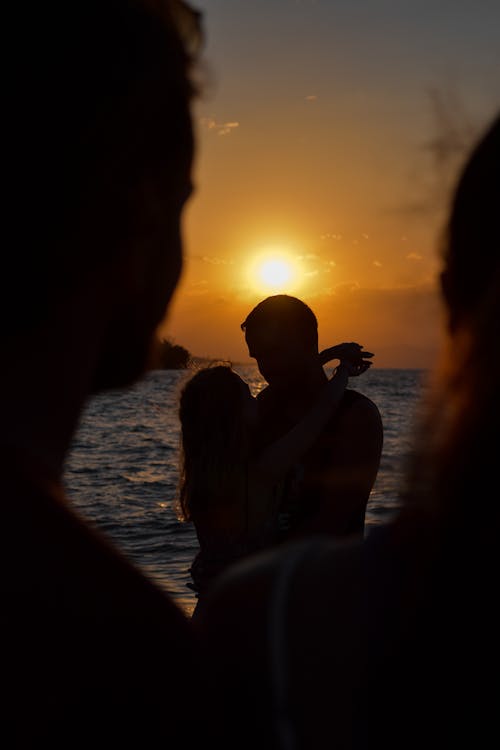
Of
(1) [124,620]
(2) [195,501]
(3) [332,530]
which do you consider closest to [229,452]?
(2) [195,501]

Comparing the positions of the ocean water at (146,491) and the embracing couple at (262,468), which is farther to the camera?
the ocean water at (146,491)

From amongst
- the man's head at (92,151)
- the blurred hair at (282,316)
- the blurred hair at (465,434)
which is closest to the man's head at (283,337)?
the blurred hair at (282,316)

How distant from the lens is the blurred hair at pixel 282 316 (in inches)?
168

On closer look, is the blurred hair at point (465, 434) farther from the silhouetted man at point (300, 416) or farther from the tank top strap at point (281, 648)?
the silhouetted man at point (300, 416)

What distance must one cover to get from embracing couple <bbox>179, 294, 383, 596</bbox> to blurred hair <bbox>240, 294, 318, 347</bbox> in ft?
0.92

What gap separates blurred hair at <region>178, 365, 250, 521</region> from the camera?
3.88m

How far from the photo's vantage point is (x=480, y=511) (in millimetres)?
924

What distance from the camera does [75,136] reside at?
1.18 m

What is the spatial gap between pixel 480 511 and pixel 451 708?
217mm

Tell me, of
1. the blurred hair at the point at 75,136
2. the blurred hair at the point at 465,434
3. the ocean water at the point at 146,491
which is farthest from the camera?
the ocean water at the point at 146,491

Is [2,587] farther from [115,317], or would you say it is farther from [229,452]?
[229,452]

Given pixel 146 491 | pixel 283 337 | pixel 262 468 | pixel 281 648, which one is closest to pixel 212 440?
pixel 262 468

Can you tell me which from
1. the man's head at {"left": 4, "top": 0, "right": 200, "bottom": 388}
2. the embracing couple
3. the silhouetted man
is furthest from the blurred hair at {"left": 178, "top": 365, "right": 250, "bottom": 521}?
the man's head at {"left": 4, "top": 0, "right": 200, "bottom": 388}

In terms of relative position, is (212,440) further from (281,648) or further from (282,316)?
(281,648)
